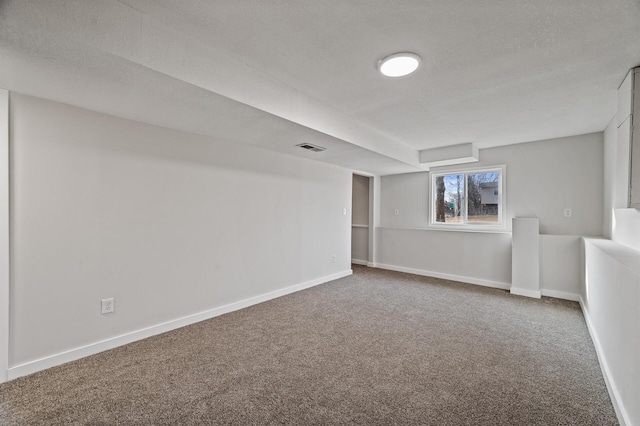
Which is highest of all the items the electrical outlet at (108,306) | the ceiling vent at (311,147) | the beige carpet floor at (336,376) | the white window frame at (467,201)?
the ceiling vent at (311,147)

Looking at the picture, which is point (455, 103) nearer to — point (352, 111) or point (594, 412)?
point (352, 111)

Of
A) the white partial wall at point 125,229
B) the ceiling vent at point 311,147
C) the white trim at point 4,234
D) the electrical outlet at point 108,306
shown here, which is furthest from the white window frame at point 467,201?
the white trim at point 4,234

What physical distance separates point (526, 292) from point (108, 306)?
529 cm

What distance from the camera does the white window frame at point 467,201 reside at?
479 cm

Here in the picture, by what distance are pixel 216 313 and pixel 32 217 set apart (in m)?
1.92

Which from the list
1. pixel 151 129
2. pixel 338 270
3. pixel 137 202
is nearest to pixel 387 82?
pixel 151 129

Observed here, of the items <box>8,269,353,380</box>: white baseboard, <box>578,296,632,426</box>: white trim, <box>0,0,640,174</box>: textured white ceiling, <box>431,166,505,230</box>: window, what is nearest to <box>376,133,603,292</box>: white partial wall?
<box>431,166,505,230</box>: window

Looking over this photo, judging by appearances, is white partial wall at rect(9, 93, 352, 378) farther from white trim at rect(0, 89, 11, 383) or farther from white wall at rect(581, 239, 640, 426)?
white wall at rect(581, 239, 640, 426)

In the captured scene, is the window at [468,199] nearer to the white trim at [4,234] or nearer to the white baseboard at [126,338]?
the white baseboard at [126,338]

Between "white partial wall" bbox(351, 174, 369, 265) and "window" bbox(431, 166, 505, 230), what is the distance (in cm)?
171

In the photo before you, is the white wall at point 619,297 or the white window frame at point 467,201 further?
the white window frame at point 467,201

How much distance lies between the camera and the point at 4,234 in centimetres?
205

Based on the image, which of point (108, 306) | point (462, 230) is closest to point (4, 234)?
point (108, 306)

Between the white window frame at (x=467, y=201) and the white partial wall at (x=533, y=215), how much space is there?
0.07 meters
